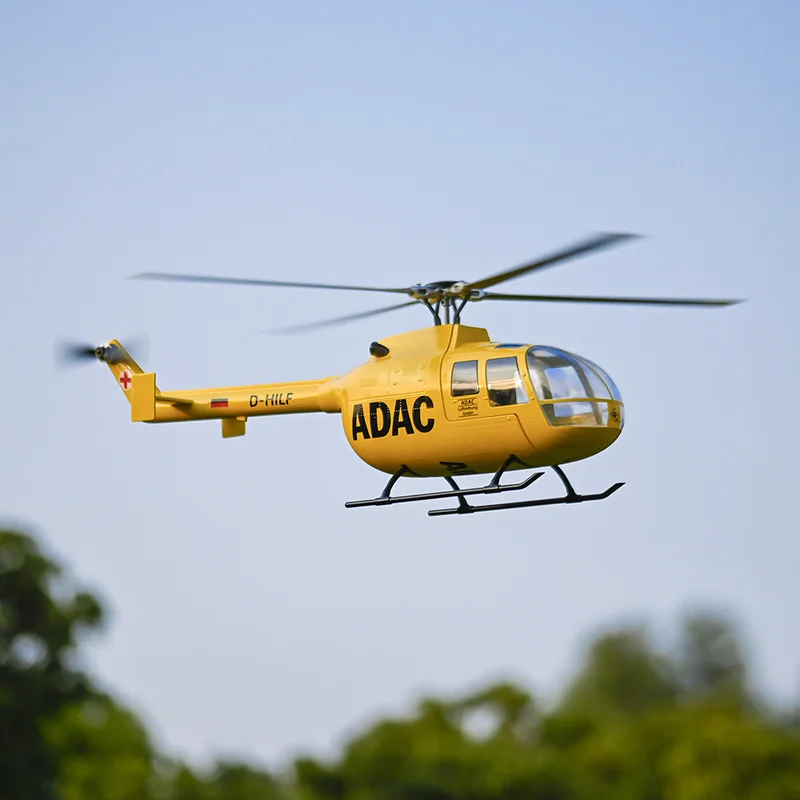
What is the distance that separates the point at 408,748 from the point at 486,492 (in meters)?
45.9

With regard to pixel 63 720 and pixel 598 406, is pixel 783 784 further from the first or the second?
pixel 598 406

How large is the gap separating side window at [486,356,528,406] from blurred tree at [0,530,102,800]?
50499mm

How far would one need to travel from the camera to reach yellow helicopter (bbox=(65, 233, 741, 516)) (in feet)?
64.2

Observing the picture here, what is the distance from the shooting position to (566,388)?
19.6 m

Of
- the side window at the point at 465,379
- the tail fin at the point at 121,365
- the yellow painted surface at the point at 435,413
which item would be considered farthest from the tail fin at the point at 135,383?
the side window at the point at 465,379

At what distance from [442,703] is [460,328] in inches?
2043

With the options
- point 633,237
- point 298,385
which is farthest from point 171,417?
point 633,237

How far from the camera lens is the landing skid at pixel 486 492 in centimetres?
1981

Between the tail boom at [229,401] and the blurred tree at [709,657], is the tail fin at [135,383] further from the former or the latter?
the blurred tree at [709,657]

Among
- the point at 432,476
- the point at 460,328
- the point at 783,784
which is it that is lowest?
the point at 783,784

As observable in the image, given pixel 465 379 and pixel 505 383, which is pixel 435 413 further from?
pixel 505 383

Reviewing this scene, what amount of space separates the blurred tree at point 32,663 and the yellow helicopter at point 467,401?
4751 centimetres

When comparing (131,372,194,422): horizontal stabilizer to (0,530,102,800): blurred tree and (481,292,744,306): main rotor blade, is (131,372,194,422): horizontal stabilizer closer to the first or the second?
(481,292,744,306): main rotor blade

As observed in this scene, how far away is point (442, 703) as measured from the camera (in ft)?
233
